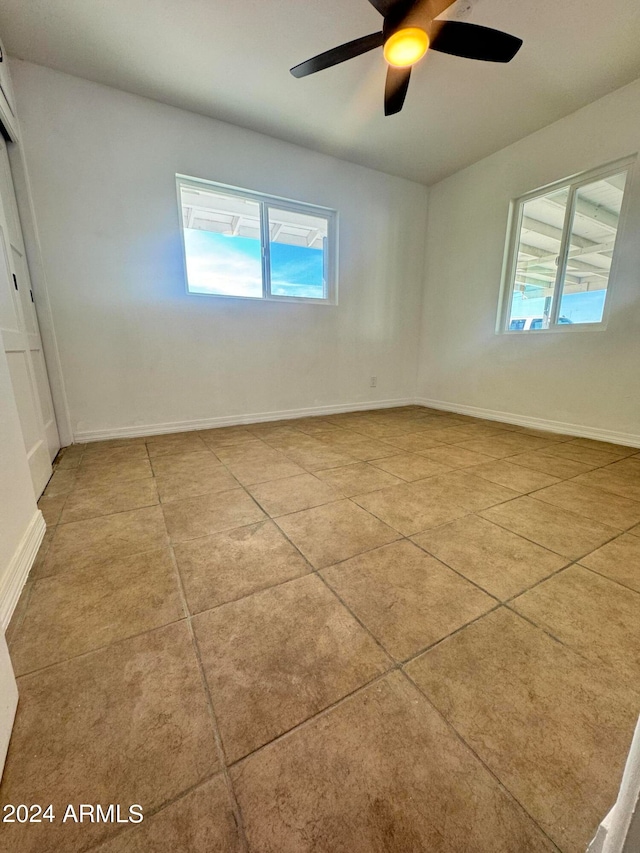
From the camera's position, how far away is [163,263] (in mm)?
2988

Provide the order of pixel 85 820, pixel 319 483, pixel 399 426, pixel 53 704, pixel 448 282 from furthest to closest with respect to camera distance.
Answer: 1. pixel 448 282
2. pixel 399 426
3. pixel 319 483
4. pixel 53 704
5. pixel 85 820

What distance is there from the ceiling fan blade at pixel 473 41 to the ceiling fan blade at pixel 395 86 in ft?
0.87

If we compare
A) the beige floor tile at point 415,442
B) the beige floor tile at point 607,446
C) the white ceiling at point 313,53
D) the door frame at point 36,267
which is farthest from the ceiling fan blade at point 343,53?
the beige floor tile at point 607,446

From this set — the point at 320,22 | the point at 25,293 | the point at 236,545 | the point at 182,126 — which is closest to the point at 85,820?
the point at 236,545

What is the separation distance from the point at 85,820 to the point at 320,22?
12.0 ft

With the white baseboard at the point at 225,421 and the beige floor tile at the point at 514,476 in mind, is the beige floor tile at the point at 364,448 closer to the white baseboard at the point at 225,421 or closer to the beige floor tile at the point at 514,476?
the beige floor tile at the point at 514,476

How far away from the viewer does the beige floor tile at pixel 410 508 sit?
62.6 inches

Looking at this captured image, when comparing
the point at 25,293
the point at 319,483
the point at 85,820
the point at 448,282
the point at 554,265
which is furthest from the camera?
the point at 448,282

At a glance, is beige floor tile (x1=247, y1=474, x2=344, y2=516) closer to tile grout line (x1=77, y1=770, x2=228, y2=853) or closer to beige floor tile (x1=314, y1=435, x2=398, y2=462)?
beige floor tile (x1=314, y1=435, x2=398, y2=462)

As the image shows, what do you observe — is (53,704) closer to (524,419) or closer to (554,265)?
(524,419)

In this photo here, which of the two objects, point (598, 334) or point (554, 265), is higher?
point (554, 265)

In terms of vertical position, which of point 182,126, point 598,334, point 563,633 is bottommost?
point 563,633

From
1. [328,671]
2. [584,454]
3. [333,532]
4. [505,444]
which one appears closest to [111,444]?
[333,532]

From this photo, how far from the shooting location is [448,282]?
4195 millimetres
